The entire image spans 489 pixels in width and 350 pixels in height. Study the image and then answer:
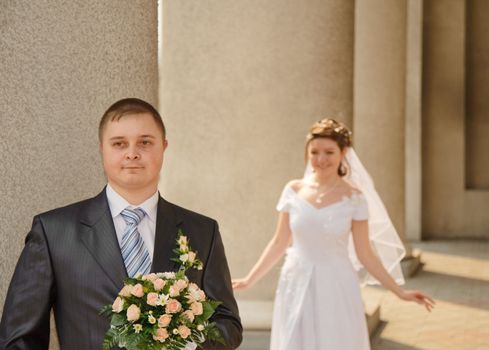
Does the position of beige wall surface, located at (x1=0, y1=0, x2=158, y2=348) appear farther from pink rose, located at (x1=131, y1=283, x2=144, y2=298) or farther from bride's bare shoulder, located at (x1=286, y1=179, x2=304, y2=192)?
bride's bare shoulder, located at (x1=286, y1=179, x2=304, y2=192)

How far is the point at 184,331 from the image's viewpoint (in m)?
2.57

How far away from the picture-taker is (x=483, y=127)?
22500mm

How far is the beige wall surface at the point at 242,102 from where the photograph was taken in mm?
8039

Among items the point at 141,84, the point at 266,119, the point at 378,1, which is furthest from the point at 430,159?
the point at 141,84

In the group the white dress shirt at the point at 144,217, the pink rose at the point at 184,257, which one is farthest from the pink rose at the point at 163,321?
the white dress shirt at the point at 144,217

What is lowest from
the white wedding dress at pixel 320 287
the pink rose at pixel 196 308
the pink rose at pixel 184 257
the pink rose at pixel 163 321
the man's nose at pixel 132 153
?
the white wedding dress at pixel 320 287

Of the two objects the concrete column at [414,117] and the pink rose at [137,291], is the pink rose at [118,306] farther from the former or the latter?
the concrete column at [414,117]

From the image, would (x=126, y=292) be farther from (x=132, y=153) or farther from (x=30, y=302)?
(x=132, y=153)

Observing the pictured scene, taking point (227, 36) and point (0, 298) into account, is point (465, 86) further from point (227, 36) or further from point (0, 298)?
point (0, 298)

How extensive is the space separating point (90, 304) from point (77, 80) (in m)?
1.07

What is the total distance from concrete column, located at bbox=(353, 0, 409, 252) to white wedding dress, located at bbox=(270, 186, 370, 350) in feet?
27.9

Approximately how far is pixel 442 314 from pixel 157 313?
388 inches

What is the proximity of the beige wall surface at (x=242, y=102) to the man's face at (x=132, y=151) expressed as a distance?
16.9 feet

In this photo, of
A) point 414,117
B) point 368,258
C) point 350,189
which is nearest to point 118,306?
point 368,258
